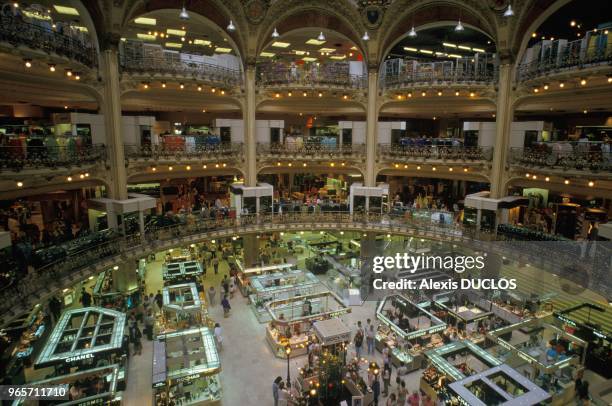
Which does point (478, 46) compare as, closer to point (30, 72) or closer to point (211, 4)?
point (211, 4)

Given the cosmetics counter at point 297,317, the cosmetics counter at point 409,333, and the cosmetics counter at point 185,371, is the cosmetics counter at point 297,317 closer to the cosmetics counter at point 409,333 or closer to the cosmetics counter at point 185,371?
the cosmetics counter at point 409,333

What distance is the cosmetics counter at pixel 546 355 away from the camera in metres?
13.3

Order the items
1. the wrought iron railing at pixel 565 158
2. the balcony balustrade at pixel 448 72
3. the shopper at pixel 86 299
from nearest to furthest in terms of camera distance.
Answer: the wrought iron railing at pixel 565 158 → the shopper at pixel 86 299 → the balcony balustrade at pixel 448 72

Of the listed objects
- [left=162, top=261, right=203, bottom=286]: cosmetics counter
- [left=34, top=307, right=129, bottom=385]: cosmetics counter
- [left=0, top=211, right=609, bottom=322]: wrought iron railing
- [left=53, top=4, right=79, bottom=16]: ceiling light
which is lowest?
[left=34, top=307, right=129, bottom=385]: cosmetics counter

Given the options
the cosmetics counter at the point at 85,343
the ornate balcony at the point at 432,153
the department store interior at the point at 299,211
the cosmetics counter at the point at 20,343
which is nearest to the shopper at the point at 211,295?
the department store interior at the point at 299,211

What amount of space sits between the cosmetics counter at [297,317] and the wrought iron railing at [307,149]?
926 centimetres

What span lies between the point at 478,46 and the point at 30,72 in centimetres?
2680

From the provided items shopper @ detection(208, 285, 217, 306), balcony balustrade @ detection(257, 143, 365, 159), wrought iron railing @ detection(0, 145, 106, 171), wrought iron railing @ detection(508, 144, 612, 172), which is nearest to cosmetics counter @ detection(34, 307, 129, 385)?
shopper @ detection(208, 285, 217, 306)

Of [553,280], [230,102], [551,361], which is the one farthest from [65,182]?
[553,280]

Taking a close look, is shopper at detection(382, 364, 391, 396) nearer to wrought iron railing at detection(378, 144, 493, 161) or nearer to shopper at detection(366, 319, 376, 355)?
shopper at detection(366, 319, 376, 355)

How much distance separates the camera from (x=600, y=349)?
14.7 metres

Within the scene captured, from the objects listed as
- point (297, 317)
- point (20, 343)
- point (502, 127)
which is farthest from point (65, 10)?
point (502, 127)

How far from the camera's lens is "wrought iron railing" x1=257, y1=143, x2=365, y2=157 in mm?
23766

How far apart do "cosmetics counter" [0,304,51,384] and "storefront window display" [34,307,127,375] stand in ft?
4.23
